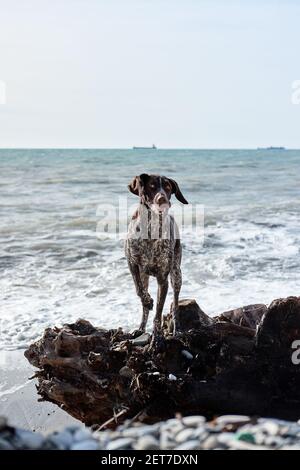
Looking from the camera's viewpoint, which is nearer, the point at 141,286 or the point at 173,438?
the point at 173,438

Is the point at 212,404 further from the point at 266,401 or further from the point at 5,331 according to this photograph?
the point at 5,331

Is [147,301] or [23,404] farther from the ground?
[147,301]

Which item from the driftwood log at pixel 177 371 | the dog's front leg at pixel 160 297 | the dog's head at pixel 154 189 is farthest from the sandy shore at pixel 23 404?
the dog's head at pixel 154 189

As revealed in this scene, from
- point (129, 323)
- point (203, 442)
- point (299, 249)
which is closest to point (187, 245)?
point (299, 249)

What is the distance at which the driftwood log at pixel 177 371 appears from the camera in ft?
15.7

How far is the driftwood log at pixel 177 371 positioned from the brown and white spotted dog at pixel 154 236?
0.32 m

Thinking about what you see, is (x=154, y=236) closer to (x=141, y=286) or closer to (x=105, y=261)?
(x=141, y=286)

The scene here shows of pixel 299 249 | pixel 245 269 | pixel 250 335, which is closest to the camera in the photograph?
pixel 250 335

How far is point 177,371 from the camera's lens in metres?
4.97

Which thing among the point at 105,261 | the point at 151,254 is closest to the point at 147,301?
the point at 151,254

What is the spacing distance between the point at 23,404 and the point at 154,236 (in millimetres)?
2129

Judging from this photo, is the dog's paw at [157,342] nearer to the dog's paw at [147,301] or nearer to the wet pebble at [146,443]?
the dog's paw at [147,301]

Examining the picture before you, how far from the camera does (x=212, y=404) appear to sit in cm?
479

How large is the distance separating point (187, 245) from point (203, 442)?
32.9ft
